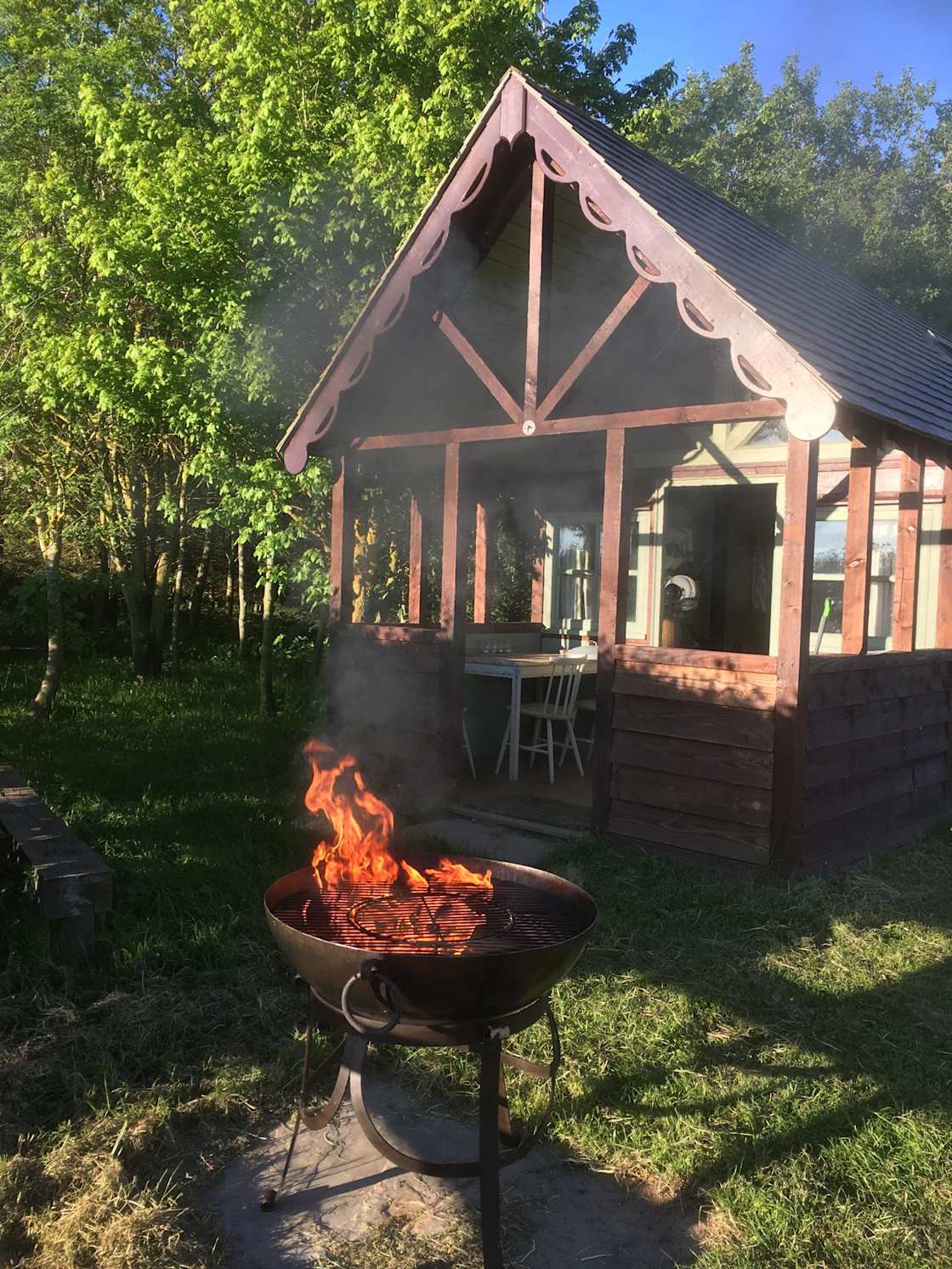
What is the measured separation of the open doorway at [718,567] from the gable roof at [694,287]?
249 cm

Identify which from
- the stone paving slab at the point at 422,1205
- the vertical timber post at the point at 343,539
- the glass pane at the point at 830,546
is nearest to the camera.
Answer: the stone paving slab at the point at 422,1205

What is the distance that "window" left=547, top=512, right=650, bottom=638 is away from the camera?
9961 millimetres

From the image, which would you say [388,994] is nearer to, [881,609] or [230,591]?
[881,609]

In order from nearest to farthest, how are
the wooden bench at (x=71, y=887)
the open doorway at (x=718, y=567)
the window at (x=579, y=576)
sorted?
the wooden bench at (x=71, y=887), the open doorway at (x=718, y=567), the window at (x=579, y=576)

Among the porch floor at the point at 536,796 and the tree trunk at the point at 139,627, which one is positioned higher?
the tree trunk at the point at 139,627

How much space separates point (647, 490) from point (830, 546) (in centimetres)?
184

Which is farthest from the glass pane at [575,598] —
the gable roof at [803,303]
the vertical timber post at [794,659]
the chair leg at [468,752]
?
the vertical timber post at [794,659]

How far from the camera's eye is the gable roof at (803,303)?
18.9 ft

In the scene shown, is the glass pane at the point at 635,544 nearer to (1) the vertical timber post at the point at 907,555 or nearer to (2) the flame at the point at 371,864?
(1) the vertical timber post at the point at 907,555

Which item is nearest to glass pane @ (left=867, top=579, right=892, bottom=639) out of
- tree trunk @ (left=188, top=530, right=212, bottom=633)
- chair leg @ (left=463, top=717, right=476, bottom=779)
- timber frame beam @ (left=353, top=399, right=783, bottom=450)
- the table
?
the table

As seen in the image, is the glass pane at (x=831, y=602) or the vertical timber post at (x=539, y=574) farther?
the vertical timber post at (x=539, y=574)

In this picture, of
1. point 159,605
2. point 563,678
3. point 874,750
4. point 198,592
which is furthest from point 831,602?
point 198,592

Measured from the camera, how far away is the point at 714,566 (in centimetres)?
1084

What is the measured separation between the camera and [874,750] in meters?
6.56
